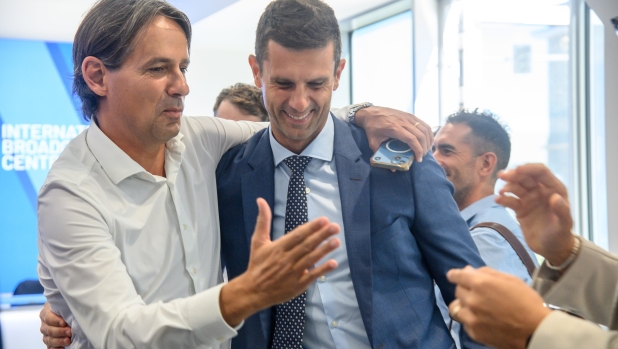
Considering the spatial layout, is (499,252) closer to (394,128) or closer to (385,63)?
(394,128)

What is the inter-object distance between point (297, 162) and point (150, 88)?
1.62 feet

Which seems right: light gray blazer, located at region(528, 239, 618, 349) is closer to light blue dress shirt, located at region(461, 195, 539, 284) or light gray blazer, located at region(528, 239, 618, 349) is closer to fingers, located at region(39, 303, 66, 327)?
light blue dress shirt, located at region(461, 195, 539, 284)

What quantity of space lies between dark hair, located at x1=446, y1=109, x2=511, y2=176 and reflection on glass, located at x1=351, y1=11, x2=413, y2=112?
254 centimetres

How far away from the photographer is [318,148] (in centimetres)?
198

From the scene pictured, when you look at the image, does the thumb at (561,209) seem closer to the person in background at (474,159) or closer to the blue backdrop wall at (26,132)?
the person in background at (474,159)

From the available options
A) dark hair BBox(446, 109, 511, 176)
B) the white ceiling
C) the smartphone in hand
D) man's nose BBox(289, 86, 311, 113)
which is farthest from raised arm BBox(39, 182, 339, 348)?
the white ceiling

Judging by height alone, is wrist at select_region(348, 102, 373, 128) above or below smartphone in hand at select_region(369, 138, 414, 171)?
above

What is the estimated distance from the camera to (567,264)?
156 centimetres

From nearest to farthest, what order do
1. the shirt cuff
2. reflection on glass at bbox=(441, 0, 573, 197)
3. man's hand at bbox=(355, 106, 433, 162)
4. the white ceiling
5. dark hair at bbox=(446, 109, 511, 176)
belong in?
the shirt cuff < man's hand at bbox=(355, 106, 433, 162) < dark hair at bbox=(446, 109, 511, 176) < reflection on glass at bbox=(441, 0, 573, 197) < the white ceiling

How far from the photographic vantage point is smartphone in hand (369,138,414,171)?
1.83 meters

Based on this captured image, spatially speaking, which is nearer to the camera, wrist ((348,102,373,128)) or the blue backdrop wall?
wrist ((348,102,373,128))

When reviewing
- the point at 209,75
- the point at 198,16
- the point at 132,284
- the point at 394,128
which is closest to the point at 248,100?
the point at 394,128

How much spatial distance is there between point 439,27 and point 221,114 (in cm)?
306

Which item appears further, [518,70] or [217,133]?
[518,70]
